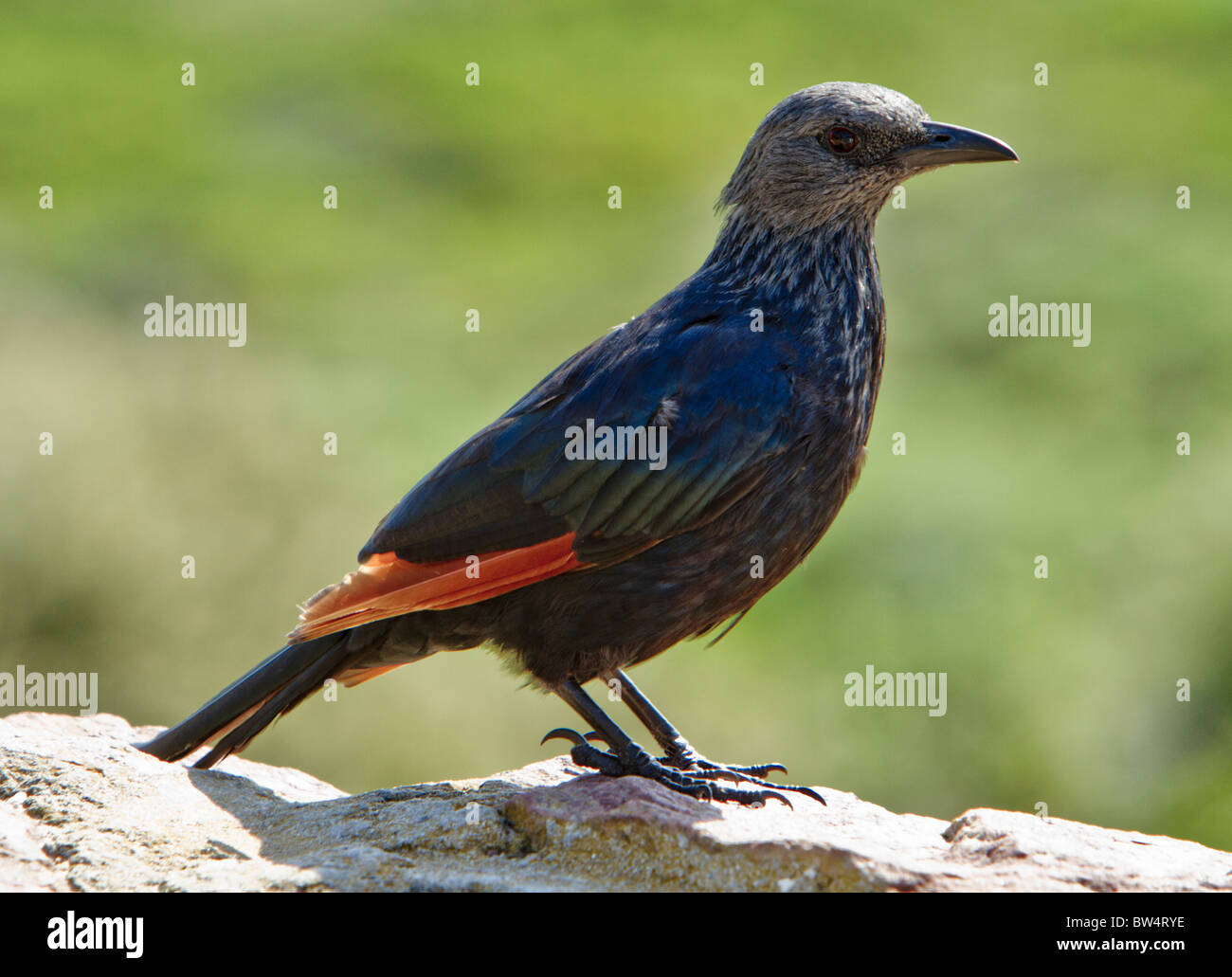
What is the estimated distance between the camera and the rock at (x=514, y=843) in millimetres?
4344

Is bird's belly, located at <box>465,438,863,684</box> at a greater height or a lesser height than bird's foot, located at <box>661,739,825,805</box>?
greater

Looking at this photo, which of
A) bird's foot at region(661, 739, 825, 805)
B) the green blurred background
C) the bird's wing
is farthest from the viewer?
the green blurred background

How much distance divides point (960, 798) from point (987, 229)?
25.2 feet

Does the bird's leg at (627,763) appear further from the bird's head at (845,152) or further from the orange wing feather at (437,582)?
the bird's head at (845,152)

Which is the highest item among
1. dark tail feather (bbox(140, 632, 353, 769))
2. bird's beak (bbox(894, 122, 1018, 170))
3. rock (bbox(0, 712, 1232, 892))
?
bird's beak (bbox(894, 122, 1018, 170))

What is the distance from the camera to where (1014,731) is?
31.2 ft

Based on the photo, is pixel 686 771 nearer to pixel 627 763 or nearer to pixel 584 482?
pixel 627 763

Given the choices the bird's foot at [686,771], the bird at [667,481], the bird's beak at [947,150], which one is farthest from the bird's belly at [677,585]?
the bird's beak at [947,150]

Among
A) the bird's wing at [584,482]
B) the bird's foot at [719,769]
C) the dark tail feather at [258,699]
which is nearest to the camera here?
the bird's wing at [584,482]

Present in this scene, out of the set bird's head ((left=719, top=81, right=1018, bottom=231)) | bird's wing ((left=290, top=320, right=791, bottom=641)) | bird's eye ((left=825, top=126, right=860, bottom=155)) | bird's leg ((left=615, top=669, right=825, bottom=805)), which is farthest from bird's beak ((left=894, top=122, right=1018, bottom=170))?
bird's leg ((left=615, top=669, right=825, bottom=805))

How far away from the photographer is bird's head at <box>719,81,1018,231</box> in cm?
556

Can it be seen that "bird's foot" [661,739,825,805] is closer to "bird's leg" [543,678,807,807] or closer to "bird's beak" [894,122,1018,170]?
"bird's leg" [543,678,807,807]

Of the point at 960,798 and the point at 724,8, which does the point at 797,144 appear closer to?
the point at 960,798
